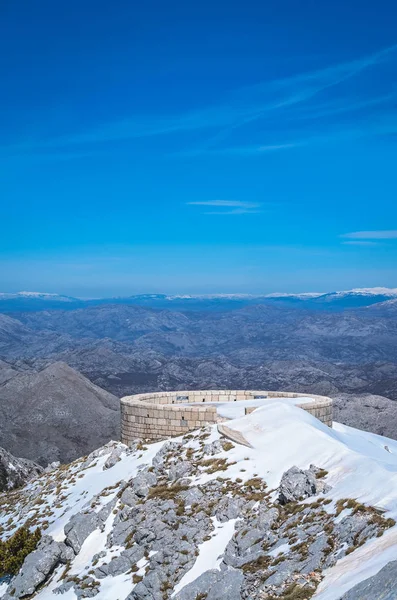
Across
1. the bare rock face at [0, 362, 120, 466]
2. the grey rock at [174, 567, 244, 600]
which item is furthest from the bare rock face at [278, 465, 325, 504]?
the bare rock face at [0, 362, 120, 466]

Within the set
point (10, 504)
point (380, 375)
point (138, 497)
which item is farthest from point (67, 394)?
point (380, 375)

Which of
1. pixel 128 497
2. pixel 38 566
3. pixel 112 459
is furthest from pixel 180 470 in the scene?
pixel 38 566

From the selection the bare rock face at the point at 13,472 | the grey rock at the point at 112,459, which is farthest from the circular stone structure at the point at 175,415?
the bare rock face at the point at 13,472

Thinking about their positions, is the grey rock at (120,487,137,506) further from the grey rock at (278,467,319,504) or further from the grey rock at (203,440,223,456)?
the grey rock at (278,467,319,504)

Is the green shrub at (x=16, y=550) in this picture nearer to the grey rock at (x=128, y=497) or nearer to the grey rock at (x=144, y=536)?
the grey rock at (x=128, y=497)

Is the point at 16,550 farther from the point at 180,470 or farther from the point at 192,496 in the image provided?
the point at 192,496
